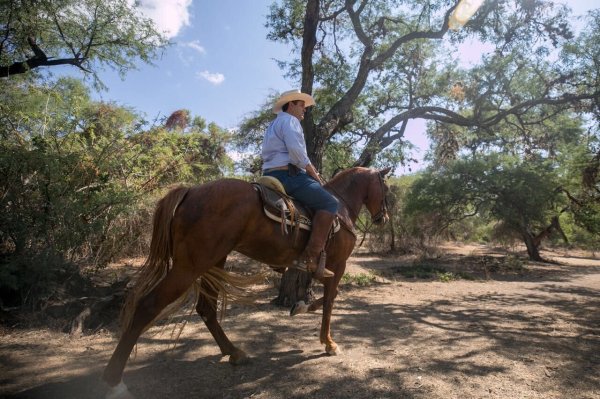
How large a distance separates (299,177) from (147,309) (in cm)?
205

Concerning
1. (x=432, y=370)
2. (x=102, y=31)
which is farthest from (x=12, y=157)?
(x=432, y=370)

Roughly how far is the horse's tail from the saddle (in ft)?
2.53

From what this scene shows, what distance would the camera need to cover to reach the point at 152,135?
8.28 metres

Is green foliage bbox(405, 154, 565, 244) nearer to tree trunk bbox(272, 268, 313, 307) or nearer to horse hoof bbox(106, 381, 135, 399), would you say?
tree trunk bbox(272, 268, 313, 307)

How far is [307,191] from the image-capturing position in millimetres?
3873

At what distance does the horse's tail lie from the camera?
3.18 m

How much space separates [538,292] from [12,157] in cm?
1257

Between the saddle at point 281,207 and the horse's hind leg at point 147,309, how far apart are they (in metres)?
0.95

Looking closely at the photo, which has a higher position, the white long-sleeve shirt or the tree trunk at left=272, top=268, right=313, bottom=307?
the white long-sleeve shirt

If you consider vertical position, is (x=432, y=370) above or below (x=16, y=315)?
below

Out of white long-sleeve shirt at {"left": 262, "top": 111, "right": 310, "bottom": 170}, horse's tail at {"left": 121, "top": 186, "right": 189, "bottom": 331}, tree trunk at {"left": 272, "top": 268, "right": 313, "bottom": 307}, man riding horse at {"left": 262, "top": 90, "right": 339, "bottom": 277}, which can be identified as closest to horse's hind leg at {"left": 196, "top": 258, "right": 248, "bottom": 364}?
horse's tail at {"left": 121, "top": 186, "right": 189, "bottom": 331}

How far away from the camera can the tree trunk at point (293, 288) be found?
6855 millimetres

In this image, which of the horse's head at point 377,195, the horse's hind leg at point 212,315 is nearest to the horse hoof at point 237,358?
the horse's hind leg at point 212,315

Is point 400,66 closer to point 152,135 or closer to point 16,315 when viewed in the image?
point 152,135
